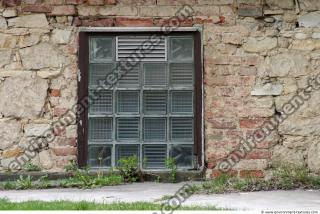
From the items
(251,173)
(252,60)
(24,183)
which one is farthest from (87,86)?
(251,173)

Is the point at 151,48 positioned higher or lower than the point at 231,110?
higher

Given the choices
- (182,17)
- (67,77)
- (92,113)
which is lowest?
(92,113)

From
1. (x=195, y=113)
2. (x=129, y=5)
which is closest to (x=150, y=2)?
(x=129, y=5)

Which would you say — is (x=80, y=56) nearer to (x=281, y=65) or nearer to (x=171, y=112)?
(x=171, y=112)

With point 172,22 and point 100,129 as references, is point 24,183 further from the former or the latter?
point 172,22

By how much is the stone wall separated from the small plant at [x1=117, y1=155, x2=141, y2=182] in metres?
0.58

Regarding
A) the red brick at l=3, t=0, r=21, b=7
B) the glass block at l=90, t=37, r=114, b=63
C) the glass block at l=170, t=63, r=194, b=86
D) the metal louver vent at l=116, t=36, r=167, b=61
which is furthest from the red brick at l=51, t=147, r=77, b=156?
the red brick at l=3, t=0, r=21, b=7

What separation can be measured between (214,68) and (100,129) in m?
1.43

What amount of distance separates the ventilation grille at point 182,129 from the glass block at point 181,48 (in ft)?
2.31

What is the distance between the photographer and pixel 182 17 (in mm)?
6531

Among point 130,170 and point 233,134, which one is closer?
point 130,170

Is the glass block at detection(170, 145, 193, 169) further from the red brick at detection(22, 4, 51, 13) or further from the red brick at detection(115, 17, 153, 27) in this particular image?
the red brick at detection(22, 4, 51, 13)

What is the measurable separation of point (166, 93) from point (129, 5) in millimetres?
1061

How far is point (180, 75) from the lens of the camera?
21.5 feet
